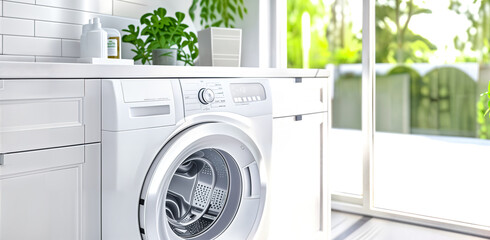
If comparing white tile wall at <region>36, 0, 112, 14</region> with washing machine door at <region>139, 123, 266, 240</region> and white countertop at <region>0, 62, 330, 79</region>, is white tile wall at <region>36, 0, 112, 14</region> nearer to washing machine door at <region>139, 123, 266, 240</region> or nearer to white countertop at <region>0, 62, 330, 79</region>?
white countertop at <region>0, 62, 330, 79</region>

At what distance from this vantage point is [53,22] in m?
1.90

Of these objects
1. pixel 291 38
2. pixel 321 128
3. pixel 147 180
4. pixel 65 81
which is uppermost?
pixel 291 38

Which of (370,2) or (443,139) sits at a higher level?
(370,2)

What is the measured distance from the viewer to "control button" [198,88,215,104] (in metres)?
1.48

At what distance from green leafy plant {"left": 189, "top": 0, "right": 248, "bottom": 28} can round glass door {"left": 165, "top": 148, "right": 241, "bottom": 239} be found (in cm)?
117

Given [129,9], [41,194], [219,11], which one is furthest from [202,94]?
[219,11]

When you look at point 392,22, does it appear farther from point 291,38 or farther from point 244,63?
point 244,63

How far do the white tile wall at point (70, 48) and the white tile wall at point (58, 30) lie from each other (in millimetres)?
23

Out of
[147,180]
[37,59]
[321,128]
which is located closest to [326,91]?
[321,128]

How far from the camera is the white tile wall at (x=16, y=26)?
174 centimetres

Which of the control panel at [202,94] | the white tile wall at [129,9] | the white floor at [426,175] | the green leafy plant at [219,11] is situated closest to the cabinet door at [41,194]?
the control panel at [202,94]

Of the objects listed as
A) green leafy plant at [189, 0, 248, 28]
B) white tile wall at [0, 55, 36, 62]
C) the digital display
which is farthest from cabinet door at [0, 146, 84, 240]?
green leafy plant at [189, 0, 248, 28]

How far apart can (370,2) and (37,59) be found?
192cm

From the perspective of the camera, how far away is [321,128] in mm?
2191
